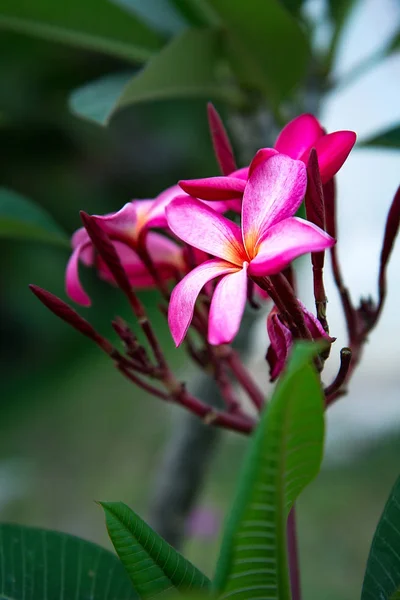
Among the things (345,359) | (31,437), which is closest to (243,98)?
(345,359)

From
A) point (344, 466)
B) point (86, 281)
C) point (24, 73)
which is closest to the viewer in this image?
point (24, 73)

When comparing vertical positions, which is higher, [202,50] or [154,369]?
[202,50]

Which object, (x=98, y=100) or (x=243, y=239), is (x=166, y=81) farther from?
(x=243, y=239)

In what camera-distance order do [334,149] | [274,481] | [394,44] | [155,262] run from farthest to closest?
[394,44], [155,262], [334,149], [274,481]

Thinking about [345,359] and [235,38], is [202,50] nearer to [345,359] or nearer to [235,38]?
[235,38]

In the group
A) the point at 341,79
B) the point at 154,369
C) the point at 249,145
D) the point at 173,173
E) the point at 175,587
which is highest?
the point at 173,173

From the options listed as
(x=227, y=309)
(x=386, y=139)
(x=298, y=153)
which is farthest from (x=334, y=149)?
(x=386, y=139)

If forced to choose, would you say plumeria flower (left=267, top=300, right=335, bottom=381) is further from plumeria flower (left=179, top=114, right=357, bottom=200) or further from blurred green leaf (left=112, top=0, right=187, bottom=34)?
blurred green leaf (left=112, top=0, right=187, bottom=34)
